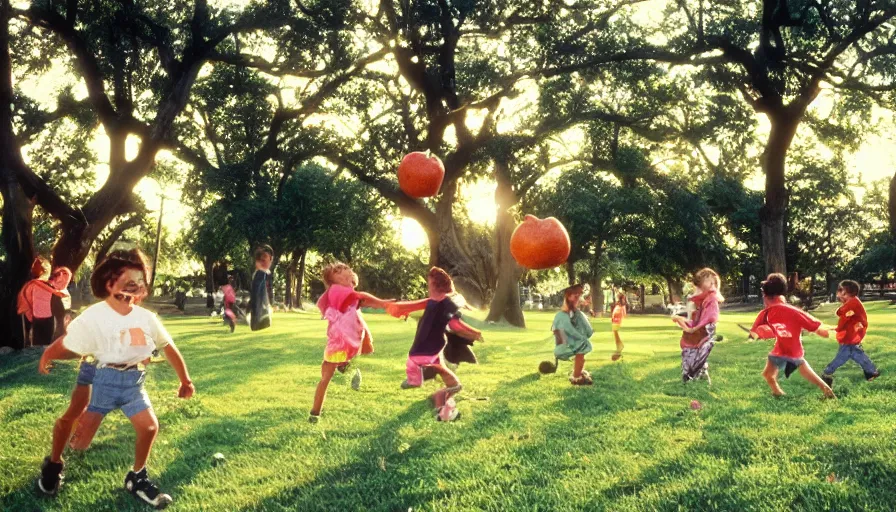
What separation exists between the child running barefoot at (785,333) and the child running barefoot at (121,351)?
7372 millimetres

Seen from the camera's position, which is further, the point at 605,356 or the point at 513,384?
the point at 605,356

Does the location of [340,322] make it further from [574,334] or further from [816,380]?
[816,380]

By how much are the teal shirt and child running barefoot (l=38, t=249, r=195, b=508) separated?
6.68m

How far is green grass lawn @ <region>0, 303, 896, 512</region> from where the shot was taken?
5125mm

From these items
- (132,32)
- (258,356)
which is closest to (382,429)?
(258,356)

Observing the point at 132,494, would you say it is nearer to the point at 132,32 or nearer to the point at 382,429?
the point at 382,429

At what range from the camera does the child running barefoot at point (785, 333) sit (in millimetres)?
9203

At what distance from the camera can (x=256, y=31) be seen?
18453 millimetres

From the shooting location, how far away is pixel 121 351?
17.4 ft

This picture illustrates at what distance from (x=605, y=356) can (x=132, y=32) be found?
1330 centimetres

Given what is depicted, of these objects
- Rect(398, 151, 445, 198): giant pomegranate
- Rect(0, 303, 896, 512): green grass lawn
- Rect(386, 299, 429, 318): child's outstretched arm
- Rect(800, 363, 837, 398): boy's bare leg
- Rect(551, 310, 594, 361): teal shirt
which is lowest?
Rect(0, 303, 896, 512): green grass lawn

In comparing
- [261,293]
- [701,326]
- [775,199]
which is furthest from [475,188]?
[701,326]

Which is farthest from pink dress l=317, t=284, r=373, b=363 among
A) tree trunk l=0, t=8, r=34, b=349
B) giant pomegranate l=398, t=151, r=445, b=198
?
tree trunk l=0, t=8, r=34, b=349

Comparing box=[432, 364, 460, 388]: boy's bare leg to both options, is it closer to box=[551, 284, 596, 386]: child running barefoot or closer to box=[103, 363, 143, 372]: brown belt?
box=[551, 284, 596, 386]: child running barefoot
